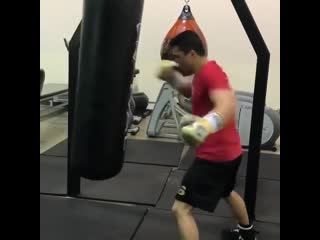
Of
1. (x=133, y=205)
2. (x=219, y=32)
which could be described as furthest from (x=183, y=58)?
(x=219, y=32)

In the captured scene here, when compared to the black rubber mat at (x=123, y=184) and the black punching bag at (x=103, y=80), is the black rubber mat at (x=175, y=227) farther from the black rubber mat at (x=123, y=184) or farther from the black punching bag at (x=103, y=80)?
the black punching bag at (x=103, y=80)

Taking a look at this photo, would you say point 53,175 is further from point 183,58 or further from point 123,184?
point 183,58

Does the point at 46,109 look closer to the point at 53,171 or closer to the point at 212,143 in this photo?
the point at 53,171

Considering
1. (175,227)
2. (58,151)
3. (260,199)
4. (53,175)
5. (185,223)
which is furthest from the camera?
(58,151)

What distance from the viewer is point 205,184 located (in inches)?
54.3

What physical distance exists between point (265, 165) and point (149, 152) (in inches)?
28.9

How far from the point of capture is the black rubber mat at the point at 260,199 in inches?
72.6

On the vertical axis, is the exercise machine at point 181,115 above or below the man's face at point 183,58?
below

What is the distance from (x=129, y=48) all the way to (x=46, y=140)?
1.99m

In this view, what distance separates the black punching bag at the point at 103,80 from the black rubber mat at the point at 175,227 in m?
0.48

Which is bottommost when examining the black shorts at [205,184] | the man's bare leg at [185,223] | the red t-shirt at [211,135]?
the man's bare leg at [185,223]

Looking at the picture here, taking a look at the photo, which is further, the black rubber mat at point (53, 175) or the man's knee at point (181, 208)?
the black rubber mat at point (53, 175)

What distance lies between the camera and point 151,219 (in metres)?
1.75

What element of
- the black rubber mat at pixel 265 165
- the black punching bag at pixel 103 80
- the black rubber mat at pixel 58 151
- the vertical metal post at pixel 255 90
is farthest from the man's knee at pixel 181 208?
the black rubber mat at pixel 58 151
